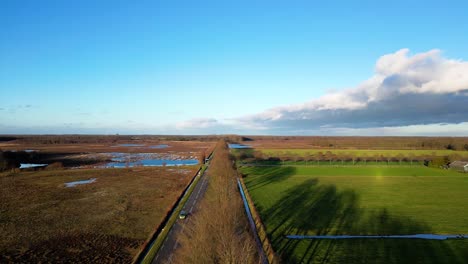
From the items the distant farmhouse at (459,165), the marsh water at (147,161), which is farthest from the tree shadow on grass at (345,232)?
the marsh water at (147,161)

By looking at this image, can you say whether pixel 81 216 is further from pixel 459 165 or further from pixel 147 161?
pixel 459 165

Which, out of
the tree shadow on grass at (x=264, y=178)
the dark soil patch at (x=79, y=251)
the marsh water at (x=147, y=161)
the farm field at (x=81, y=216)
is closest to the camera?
the dark soil patch at (x=79, y=251)

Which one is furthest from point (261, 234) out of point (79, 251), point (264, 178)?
point (264, 178)

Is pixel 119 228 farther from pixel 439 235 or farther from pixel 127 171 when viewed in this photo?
pixel 127 171

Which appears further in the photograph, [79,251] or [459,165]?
[459,165]

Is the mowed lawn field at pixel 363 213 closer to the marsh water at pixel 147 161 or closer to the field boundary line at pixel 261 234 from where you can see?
the field boundary line at pixel 261 234

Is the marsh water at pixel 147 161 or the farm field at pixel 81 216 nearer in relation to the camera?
the farm field at pixel 81 216

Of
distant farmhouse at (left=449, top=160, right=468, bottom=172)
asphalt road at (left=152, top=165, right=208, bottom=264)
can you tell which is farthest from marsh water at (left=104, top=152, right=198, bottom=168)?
distant farmhouse at (left=449, top=160, right=468, bottom=172)
